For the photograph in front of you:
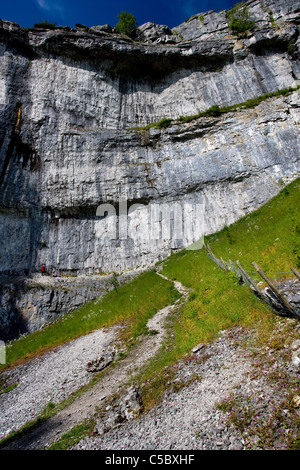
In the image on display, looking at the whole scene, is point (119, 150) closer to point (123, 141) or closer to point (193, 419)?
point (123, 141)

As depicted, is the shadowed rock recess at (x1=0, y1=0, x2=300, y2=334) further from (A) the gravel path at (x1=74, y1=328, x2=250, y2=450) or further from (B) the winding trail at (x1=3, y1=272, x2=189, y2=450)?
(A) the gravel path at (x1=74, y1=328, x2=250, y2=450)

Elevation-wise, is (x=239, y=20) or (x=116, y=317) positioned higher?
(x=239, y=20)

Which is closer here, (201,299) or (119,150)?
(201,299)

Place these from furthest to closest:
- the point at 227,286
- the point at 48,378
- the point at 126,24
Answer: the point at 126,24
the point at 227,286
the point at 48,378

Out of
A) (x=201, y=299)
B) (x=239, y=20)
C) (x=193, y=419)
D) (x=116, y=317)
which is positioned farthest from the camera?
(x=239, y=20)

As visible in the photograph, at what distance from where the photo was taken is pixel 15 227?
86.7 feet

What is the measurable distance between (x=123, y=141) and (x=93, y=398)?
2894cm

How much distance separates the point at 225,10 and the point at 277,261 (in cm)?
4806

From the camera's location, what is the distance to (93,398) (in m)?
8.16

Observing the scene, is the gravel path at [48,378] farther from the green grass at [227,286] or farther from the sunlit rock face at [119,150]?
the sunlit rock face at [119,150]

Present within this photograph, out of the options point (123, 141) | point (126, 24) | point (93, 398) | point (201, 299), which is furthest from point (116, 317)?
point (126, 24)

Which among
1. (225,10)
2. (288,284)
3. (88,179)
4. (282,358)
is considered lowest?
(282,358)

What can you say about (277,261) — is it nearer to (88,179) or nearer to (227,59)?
(88,179)

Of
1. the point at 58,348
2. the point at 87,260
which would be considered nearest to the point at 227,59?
the point at 87,260
